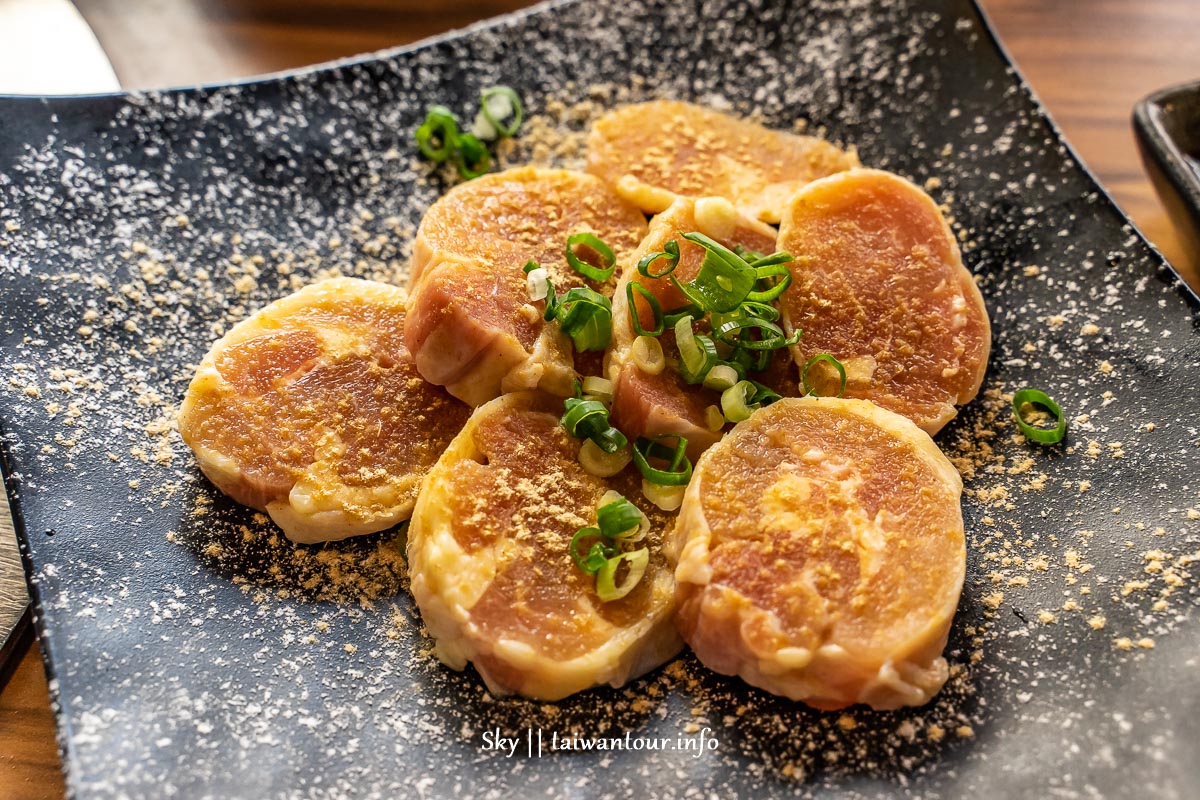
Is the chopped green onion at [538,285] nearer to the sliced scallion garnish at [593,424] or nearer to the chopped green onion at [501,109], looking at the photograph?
the sliced scallion garnish at [593,424]

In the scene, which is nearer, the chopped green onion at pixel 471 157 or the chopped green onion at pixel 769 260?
the chopped green onion at pixel 769 260

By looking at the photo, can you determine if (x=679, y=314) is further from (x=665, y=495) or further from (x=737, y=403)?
(x=665, y=495)

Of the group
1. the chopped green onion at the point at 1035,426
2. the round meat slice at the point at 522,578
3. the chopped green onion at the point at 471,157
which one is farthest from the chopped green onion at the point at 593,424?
the chopped green onion at the point at 471,157

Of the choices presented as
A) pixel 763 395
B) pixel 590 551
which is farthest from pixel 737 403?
pixel 590 551

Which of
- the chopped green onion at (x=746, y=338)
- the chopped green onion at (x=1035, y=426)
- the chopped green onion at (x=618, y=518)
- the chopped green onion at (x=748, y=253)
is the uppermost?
the chopped green onion at (x=748, y=253)

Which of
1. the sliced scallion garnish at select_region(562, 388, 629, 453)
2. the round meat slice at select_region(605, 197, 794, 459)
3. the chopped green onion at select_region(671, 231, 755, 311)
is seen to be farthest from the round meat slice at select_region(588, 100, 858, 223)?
the sliced scallion garnish at select_region(562, 388, 629, 453)

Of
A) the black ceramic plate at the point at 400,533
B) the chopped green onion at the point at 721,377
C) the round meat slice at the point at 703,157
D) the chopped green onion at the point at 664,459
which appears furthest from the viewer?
the round meat slice at the point at 703,157

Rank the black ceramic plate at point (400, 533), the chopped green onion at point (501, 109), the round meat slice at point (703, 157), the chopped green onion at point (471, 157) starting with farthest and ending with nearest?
the chopped green onion at point (501, 109), the chopped green onion at point (471, 157), the round meat slice at point (703, 157), the black ceramic plate at point (400, 533)

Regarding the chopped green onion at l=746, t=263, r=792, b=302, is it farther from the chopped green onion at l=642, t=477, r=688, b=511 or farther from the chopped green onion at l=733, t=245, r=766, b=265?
the chopped green onion at l=642, t=477, r=688, b=511
